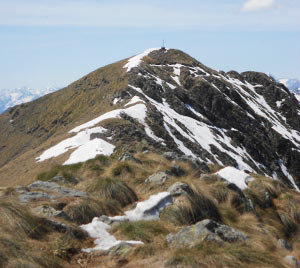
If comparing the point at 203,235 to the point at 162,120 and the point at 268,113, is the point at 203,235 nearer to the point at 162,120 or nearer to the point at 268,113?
the point at 162,120

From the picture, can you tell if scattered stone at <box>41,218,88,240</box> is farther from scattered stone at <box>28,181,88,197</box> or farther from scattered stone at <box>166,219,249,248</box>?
scattered stone at <box>28,181,88,197</box>

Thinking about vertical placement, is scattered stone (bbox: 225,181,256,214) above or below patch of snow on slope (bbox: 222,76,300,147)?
above

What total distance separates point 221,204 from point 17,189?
7.26m

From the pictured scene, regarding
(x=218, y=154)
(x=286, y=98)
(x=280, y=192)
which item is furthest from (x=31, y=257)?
(x=286, y=98)

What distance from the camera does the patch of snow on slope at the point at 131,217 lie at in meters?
8.27

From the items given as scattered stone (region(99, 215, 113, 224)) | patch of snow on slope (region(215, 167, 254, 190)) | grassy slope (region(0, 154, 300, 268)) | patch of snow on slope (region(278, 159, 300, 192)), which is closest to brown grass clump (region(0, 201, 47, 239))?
grassy slope (region(0, 154, 300, 268))

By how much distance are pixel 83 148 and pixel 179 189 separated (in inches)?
1096

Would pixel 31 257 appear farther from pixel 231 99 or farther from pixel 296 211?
pixel 231 99

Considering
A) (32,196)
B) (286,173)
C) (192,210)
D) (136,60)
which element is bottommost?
(286,173)

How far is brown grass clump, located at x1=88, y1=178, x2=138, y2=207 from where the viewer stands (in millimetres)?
11820

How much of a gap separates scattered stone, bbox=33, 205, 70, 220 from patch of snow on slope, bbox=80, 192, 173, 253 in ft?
1.93

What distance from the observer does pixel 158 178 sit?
13.4 meters

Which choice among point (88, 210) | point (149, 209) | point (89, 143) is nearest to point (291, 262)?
point (149, 209)

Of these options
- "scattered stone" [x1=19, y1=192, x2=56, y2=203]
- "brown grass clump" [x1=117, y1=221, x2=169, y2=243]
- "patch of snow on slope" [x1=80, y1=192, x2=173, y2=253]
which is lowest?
"patch of snow on slope" [x1=80, y1=192, x2=173, y2=253]
